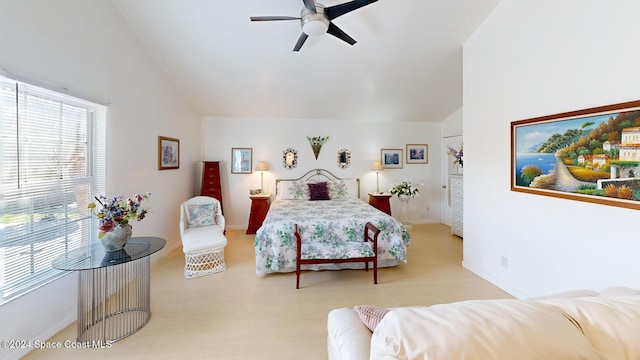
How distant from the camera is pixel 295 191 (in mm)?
5137

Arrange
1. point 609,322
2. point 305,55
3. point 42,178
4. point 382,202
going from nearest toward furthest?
point 609,322, point 42,178, point 305,55, point 382,202

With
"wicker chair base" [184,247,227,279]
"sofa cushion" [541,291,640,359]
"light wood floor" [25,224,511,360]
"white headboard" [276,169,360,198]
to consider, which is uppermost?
"white headboard" [276,169,360,198]

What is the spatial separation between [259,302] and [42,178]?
2187 millimetres

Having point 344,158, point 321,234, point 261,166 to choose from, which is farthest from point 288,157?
point 321,234

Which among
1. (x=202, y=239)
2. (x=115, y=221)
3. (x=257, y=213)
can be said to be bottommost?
(x=202, y=239)

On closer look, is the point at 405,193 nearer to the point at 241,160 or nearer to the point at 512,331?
the point at 241,160

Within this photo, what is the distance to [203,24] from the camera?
306 cm

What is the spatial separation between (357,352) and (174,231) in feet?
13.3

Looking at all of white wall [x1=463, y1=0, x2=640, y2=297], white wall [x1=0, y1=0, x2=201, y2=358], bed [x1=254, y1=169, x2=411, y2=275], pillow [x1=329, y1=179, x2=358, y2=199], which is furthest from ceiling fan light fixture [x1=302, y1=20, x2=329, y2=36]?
pillow [x1=329, y1=179, x2=358, y2=199]

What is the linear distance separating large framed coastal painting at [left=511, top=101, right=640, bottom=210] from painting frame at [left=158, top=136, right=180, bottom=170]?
453cm

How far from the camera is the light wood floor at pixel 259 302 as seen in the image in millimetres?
1964

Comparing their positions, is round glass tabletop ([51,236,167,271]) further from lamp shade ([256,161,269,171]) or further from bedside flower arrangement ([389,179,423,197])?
bedside flower arrangement ([389,179,423,197])

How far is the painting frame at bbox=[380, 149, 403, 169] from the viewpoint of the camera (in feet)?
19.0

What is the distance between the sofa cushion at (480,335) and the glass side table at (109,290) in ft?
7.17
